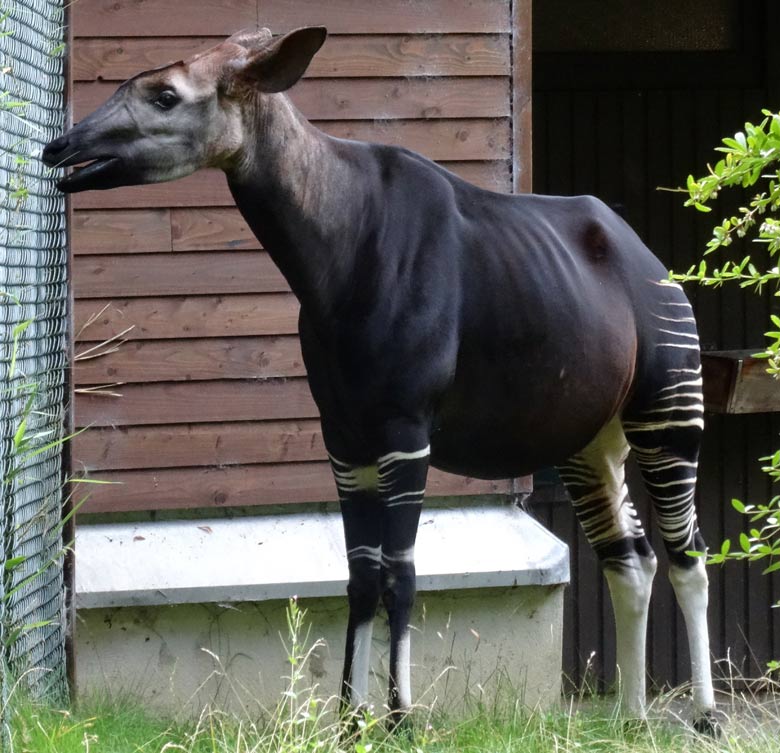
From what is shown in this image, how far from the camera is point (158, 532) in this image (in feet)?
14.1

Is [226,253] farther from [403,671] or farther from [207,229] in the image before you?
[403,671]

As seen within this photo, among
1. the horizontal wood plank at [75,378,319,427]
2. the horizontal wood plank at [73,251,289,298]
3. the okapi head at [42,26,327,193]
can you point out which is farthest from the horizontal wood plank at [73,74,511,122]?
the okapi head at [42,26,327,193]

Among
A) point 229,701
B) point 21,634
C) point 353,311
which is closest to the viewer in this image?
point 353,311

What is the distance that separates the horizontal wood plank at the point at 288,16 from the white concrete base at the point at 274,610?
5.61 ft

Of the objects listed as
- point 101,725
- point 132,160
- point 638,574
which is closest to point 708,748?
point 638,574

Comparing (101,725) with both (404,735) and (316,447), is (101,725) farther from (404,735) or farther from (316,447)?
(316,447)

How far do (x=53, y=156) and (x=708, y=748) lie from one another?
6.81ft

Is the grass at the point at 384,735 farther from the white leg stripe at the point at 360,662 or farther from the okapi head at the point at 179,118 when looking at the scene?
the okapi head at the point at 179,118

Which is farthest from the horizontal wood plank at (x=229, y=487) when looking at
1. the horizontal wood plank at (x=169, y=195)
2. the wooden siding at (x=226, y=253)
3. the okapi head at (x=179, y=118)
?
the okapi head at (x=179, y=118)

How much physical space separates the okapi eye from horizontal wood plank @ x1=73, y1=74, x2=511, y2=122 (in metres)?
1.63

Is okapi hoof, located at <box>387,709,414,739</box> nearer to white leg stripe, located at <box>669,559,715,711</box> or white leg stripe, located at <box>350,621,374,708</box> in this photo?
white leg stripe, located at <box>350,621,374,708</box>

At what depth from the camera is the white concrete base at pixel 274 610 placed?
13.4 feet

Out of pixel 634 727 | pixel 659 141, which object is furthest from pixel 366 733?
pixel 659 141

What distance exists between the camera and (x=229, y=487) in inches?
174
